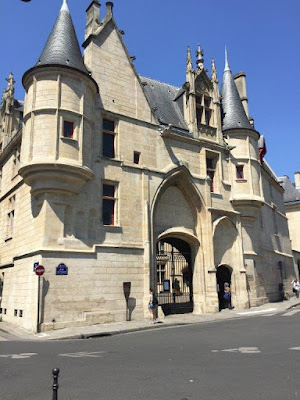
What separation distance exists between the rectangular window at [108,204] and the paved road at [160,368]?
669cm

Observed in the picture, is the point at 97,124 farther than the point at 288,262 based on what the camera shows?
No

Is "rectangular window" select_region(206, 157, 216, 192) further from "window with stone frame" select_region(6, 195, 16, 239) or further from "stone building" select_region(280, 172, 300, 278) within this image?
"stone building" select_region(280, 172, 300, 278)

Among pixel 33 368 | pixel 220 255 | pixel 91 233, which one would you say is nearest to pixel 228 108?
pixel 220 255

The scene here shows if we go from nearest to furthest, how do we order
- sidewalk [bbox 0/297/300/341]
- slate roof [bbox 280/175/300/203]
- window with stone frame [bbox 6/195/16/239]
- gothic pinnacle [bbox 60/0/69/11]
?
sidewalk [bbox 0/297/300/341] → gothic pinnacle [bbox 60/0/69/11] → window with stone frame [bbox 6/195/16/239] → slate roof [bbox 280/175/300/203]

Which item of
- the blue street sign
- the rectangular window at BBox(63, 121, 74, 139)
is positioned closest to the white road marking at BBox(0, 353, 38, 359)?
the blue street sign

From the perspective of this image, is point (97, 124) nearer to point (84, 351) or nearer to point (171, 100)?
point (171, 100)

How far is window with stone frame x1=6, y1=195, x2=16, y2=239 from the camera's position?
19.7 meters

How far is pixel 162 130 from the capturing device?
64.1 feet

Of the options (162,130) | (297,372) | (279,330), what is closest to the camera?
(297,372)

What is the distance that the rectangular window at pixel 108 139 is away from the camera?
58.6 ft

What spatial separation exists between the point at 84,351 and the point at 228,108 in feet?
64.8

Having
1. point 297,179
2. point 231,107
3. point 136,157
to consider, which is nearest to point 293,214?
point 297,179

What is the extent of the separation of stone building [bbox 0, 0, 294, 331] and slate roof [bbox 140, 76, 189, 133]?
0.34 feet

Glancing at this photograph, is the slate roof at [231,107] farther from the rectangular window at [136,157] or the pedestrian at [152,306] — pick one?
the pedestrian at [152,306]
